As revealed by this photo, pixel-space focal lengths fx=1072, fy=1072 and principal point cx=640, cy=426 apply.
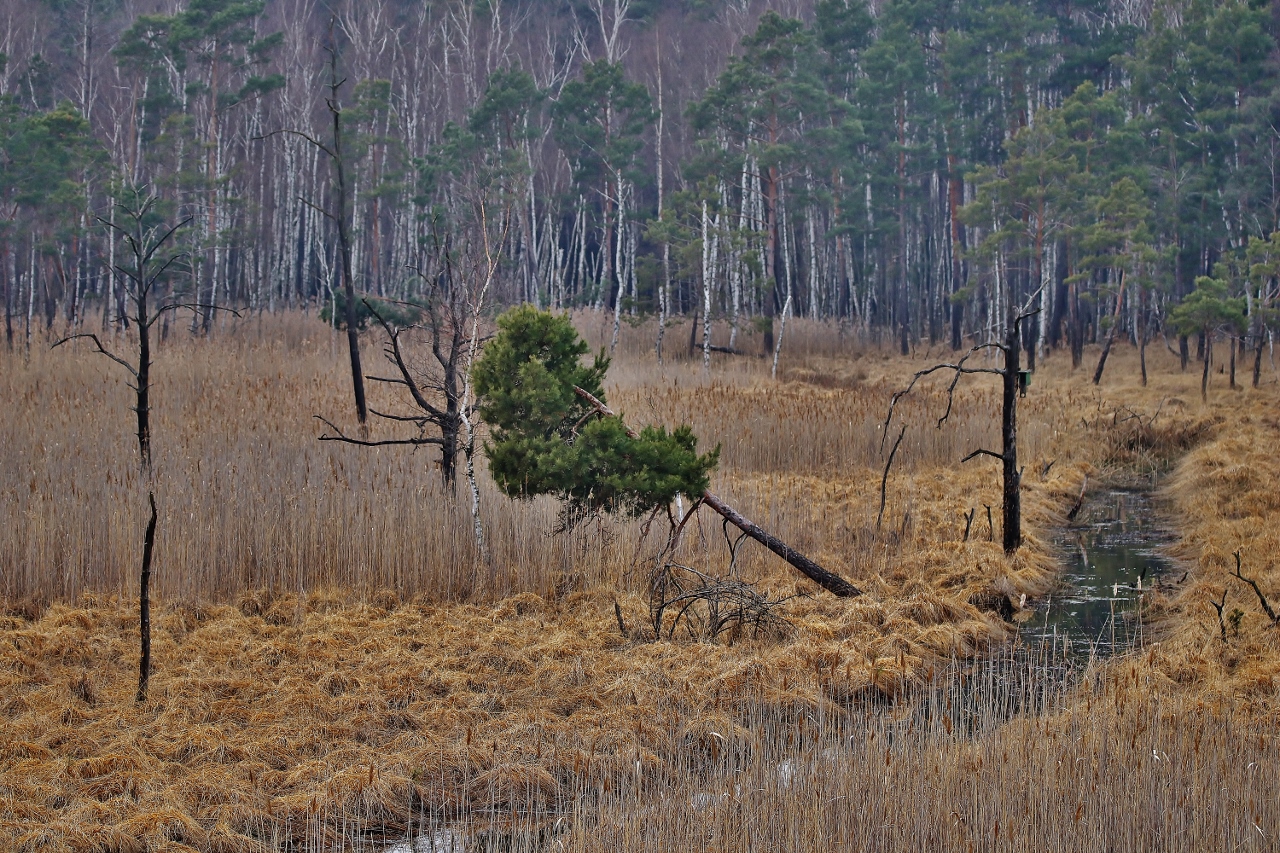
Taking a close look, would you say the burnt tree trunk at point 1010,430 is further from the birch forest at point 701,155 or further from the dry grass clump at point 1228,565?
the birch forest at point 701,155

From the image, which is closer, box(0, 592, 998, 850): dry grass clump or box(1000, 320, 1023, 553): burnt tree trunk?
box(0, 592, 998, 850): dry grass clump

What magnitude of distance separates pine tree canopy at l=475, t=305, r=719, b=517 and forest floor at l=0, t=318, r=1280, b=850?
693 millimetres

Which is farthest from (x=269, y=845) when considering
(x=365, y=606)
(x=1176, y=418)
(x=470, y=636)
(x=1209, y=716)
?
(x=1176, y=418)

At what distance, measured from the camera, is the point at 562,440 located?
715cm

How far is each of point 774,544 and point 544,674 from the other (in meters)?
2.10

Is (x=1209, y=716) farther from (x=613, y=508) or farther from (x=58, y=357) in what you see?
(x=58, y=357)

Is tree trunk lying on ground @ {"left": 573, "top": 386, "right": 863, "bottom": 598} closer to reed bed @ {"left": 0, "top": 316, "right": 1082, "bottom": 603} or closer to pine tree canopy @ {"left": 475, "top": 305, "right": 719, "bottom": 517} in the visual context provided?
pine tree canopy @ {"left": 475, "top": 305, "right": 719, "bottom": 517}

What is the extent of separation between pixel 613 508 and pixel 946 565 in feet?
9.59

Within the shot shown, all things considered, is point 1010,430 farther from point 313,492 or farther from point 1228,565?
point 313,492

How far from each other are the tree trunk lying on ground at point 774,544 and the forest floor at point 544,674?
14 centimetres

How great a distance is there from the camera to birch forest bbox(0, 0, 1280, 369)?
2405cm

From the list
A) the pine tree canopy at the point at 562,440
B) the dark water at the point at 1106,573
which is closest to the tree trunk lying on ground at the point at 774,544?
the pine tree canopy at the point at 562,440

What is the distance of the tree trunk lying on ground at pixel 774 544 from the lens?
7270 millimetres

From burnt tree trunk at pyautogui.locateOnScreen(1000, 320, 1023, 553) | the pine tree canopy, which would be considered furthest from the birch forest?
burnt tree trunk at pyautogui.locateOnScreen(1000, 320, 1023, 553)
